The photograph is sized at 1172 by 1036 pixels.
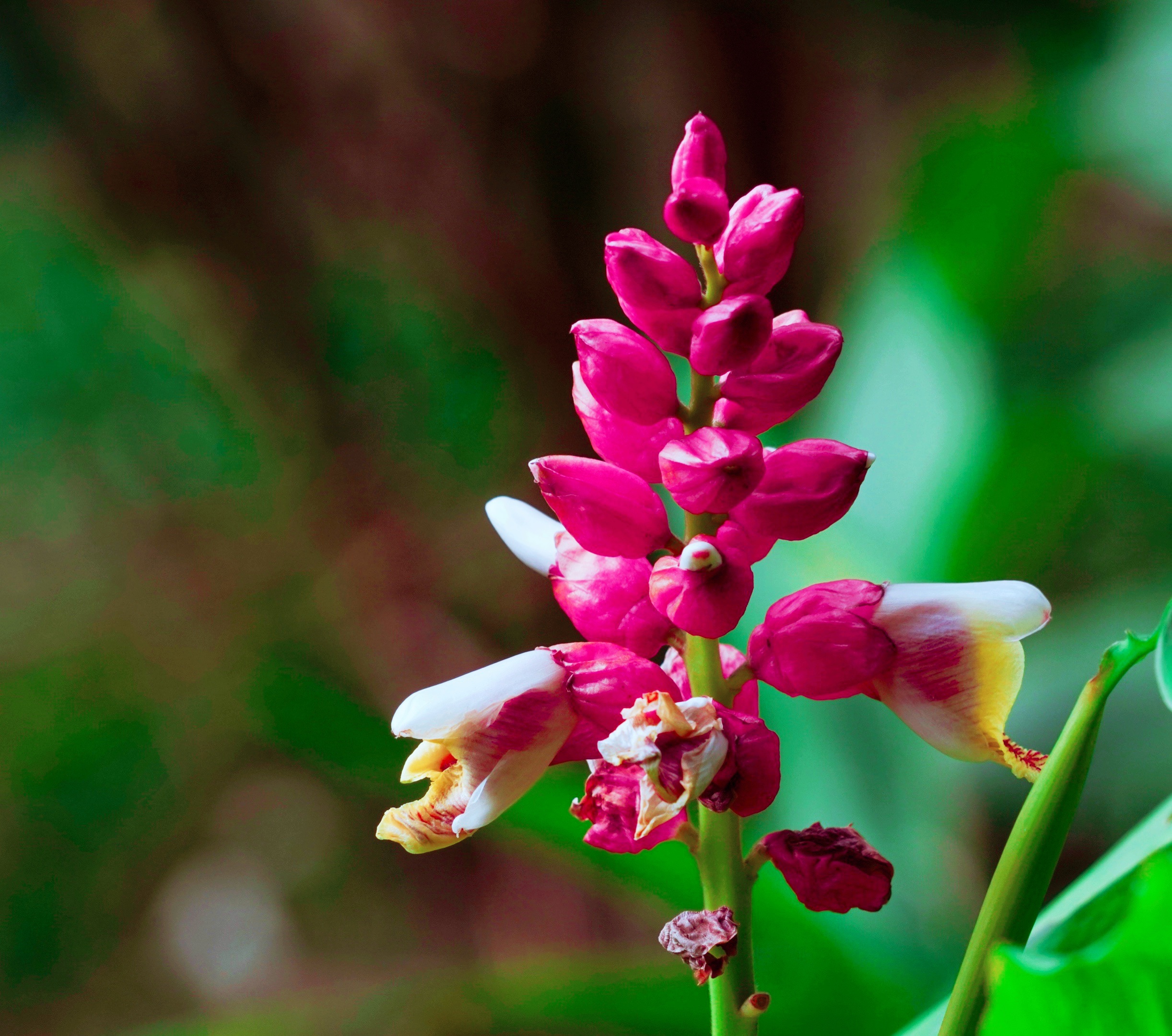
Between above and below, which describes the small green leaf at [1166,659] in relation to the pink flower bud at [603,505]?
below

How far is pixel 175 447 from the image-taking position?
1.82 m

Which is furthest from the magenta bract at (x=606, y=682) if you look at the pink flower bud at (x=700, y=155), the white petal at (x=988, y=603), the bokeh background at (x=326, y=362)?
the bokeh background at (x=326, y=362)

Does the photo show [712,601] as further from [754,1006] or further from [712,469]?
[754,1006]

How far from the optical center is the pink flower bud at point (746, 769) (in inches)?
15.4

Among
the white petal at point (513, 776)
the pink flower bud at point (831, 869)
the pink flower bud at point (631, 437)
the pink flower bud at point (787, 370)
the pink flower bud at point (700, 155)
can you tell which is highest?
the pink flower bud at point (700, 155)

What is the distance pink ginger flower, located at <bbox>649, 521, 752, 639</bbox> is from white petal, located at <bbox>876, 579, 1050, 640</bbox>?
81mm

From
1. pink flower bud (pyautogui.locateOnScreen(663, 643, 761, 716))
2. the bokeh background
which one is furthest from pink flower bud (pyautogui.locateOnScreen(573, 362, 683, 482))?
the bokeh background

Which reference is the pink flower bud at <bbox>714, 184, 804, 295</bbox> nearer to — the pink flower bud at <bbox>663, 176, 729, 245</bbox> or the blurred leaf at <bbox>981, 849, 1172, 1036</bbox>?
the pink flower bud at <bbox>663, 176, 729, 245</bbox>

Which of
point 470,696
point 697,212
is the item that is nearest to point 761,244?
point 697,212

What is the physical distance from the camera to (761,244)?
16.9 inches

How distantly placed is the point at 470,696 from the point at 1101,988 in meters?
0.26

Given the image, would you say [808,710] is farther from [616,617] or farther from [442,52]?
[442,52]

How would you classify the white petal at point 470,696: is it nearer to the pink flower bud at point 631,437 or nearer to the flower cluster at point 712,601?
the flower cluster at point 712,601

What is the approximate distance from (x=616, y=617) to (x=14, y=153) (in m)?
1.82
